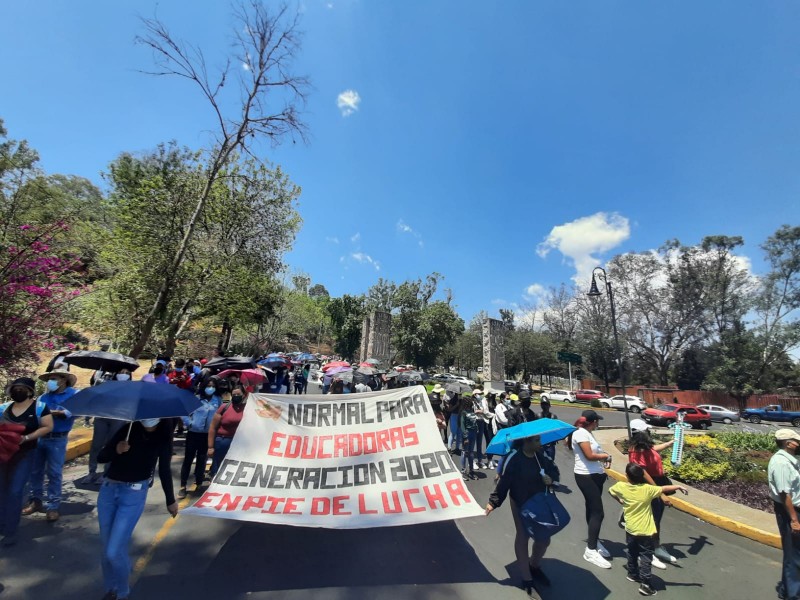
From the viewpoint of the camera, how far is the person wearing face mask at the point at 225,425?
5641 millimetres

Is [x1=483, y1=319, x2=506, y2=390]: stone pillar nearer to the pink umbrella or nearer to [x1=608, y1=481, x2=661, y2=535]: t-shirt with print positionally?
the pink umbrella

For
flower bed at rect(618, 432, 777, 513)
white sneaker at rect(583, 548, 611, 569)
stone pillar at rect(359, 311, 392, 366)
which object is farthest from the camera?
stone pillar at rect(359, 311, 392, 366)

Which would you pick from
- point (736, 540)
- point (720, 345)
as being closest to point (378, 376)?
point (736, 540)

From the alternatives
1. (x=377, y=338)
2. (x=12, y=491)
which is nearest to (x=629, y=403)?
(x=377, y=338)

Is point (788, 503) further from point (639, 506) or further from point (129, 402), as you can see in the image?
point (129, 402)

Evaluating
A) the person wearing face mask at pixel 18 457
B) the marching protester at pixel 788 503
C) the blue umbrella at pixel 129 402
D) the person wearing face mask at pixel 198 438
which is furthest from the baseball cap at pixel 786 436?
the person wearing face mask at pixel 18 457

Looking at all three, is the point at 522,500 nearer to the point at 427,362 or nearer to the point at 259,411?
the point at 259,411

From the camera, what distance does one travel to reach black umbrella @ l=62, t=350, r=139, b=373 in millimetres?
8234

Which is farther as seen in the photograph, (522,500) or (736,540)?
(736,540)

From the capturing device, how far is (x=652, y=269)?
4559cm

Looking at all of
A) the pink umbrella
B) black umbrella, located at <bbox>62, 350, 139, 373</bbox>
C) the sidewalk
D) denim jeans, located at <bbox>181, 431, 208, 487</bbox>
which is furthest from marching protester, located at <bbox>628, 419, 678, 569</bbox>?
black umbrella, located at <bbox>62, 350, 139, 373</bbox>

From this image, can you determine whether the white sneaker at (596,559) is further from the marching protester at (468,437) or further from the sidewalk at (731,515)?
the sidewalk at (731,515)

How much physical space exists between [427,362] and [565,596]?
46.3m

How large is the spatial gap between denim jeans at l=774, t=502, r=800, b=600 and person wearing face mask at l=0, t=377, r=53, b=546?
8.18 m
